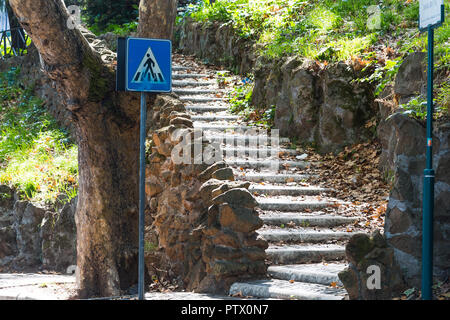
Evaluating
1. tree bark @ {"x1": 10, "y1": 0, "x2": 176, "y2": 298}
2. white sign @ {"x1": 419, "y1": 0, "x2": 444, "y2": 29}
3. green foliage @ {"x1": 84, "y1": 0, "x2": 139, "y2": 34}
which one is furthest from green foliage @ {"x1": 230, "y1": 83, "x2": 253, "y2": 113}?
white sign @ {"x1": 419, "y1": 0, "x2": 444, "y2": 29}

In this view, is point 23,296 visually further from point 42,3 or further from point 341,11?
point 341,11

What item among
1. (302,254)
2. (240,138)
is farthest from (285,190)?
(240,138)

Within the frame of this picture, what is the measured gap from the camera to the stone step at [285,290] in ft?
20.0

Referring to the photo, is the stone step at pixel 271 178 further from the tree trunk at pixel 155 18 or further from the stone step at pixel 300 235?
the tree trunk at pixel 155 18

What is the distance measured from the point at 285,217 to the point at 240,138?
3077mm

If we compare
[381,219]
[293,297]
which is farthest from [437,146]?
[381,219]

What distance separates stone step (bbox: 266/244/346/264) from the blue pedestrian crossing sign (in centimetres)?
265

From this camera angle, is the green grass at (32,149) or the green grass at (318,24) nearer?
the green grass at (318,24)

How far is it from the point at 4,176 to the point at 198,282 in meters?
6.56

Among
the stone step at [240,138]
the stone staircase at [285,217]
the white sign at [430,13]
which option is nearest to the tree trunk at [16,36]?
the stone staircase at [285,217]

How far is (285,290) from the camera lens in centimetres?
639

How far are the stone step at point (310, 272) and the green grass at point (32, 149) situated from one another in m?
5.12

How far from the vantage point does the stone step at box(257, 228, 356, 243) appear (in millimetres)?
7977

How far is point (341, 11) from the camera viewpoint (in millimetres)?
13336
